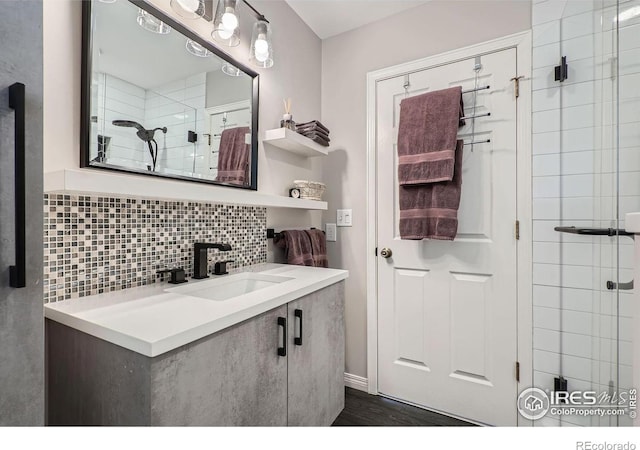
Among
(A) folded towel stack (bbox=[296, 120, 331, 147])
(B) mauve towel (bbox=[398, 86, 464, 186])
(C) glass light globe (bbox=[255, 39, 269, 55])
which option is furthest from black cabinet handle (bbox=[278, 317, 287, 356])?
(C) glass light globe (bbox=[255, 39, 269, 55])

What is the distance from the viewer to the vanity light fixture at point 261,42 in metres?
1.52

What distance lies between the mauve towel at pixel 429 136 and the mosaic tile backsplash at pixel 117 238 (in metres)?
1.06

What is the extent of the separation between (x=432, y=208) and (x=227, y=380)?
1.33 meters

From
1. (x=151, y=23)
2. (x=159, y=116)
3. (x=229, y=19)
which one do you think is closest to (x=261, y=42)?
(x=229, y=19)

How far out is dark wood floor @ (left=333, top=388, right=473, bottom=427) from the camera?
1.68 meters

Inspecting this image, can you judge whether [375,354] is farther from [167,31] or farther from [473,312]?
[167,31]

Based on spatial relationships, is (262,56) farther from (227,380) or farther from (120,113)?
(227,380)

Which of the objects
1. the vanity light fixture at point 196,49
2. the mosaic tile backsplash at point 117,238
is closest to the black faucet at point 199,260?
the mosaic tile backsplash at point 117,238

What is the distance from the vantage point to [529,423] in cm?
158

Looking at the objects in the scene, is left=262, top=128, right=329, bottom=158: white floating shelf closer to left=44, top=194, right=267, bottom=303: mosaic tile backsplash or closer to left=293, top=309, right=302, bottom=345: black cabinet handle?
left=44, top=194, right=267, bottom=303: mosaic tile backsplash

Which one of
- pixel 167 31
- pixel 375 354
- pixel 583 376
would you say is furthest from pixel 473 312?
pixel 167 31

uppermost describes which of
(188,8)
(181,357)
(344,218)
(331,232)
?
(188,8)

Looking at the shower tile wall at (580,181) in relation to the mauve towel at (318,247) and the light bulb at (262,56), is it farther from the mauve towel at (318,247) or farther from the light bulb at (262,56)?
the light bulb at (262,56)

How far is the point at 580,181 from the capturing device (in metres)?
1.39
